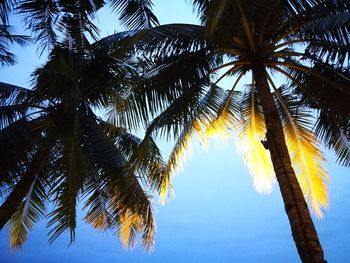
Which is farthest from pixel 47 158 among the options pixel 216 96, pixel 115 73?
pixel 216 96

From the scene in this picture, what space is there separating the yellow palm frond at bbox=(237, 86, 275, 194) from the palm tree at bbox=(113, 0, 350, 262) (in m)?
0.03

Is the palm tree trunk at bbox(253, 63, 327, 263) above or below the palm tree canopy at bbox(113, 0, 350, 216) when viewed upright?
below

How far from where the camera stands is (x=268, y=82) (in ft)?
26.7

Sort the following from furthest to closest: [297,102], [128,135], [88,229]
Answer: [88,229], [128,135], [297,102]

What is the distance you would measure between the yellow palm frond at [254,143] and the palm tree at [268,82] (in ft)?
0.11

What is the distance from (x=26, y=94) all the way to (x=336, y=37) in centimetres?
588

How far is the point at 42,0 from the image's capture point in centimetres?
878

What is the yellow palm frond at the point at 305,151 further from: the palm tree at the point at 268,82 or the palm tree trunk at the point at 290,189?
the palm tree trunk at the point at 290,189

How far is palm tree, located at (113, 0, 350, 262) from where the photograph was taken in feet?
21.6

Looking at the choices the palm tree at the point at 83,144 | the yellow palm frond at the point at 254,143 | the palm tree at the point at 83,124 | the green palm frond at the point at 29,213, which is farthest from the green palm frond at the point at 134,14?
the green palm frond at the point at 29,213

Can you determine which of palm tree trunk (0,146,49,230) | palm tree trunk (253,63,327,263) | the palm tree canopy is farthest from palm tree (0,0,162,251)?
palm tree trunk (253,63,327,263)

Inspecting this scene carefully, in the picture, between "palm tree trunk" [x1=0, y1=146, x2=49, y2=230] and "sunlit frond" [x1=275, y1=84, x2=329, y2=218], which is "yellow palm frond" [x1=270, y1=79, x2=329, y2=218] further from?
"palm tree trunk" [x1=0, y1=146, x2=49, y2=230]

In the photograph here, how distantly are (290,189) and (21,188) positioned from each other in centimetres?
519

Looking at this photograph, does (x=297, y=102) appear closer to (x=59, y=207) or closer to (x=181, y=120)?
(x=181, y=120)
